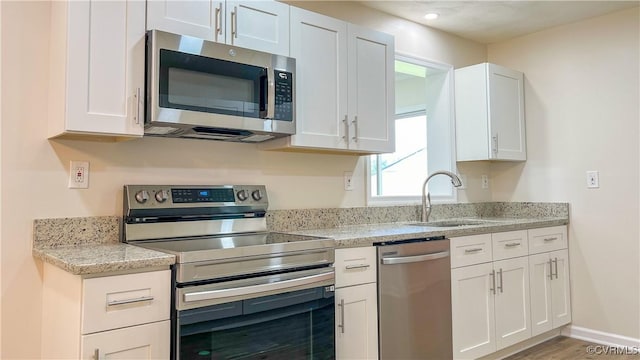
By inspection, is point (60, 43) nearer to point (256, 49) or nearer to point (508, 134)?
point (256, 49)

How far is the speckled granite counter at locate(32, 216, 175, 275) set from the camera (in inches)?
58.5

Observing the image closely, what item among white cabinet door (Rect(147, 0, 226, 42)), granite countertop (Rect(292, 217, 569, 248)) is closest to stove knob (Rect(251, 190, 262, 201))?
granite countertop (Rect(292, 217, 569, 248))

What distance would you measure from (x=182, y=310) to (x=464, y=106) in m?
2.77

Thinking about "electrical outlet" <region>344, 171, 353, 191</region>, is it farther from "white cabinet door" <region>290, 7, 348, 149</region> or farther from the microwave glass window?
the microwave glass window

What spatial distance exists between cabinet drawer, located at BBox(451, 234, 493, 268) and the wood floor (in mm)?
776

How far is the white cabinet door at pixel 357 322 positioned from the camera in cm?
Answer: 213

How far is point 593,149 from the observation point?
3371mm

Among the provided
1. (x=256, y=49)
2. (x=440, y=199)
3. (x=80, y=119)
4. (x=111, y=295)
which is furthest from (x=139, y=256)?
(x=440, y=199)

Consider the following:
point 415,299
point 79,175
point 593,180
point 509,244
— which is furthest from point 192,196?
point 593,180

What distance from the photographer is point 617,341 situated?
3225 mm

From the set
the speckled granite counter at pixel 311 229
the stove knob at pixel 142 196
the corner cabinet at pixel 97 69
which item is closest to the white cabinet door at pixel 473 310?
the speckled granite counter at pixel 311 229

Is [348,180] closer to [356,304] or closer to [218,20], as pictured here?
[356,304]

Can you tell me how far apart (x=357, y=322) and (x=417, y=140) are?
257 centimetres

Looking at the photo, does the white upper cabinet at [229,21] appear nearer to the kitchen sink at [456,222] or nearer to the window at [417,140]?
the window at [417,140]
